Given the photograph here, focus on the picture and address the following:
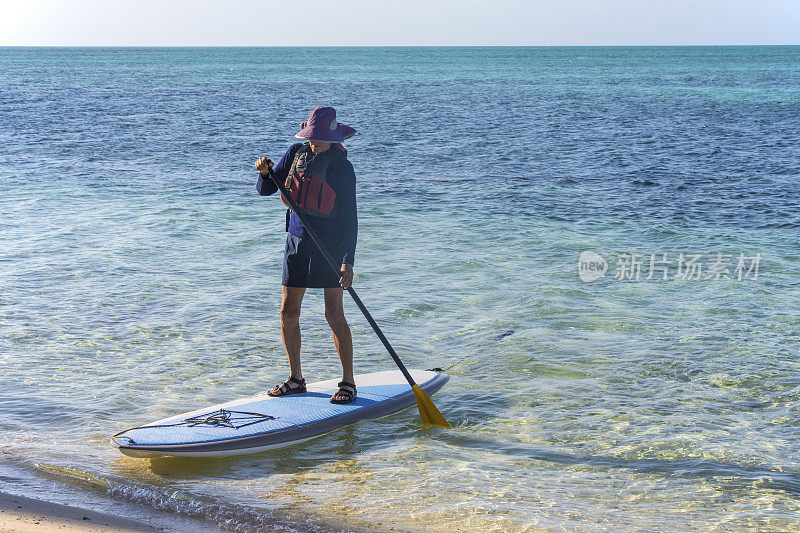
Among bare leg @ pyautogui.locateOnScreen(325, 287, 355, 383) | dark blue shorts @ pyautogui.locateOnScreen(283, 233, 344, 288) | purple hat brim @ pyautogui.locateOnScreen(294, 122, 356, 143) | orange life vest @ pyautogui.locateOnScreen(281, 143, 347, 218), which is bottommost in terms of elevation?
bare leg @ pyautogui.locateOnScreen(325, 287, 355, 383)

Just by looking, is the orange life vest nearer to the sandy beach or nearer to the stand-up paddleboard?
the stand-up paddleboard

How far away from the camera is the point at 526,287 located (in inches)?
391

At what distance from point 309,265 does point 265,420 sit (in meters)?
1.12

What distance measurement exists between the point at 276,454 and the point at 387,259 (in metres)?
6.16

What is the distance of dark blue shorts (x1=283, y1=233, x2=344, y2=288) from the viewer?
18.0ft

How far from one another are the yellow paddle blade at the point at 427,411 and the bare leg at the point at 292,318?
3.01 ft

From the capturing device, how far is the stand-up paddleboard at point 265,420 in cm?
500

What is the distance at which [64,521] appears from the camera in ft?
13.0

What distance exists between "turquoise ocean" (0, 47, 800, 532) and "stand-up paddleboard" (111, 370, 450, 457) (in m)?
0.12

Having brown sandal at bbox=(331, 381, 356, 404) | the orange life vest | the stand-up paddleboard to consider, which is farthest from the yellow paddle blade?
the orange life vest

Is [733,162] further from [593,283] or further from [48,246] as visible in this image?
[48,246]

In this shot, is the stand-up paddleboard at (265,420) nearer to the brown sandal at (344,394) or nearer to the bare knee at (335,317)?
the brown sandal at (344,394)

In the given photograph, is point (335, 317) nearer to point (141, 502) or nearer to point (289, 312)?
point (289, 312)

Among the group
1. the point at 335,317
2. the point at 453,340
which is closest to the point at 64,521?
the point at 335,317
